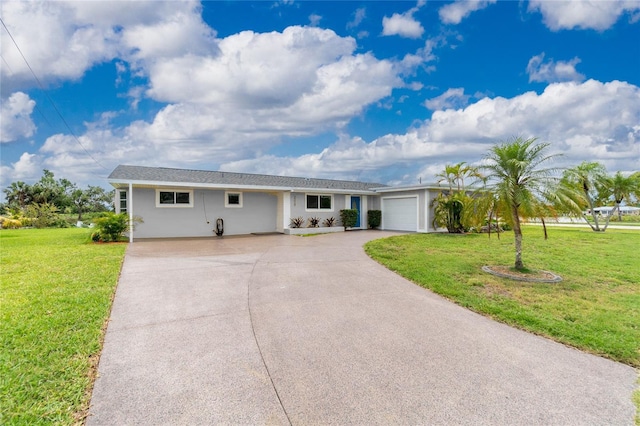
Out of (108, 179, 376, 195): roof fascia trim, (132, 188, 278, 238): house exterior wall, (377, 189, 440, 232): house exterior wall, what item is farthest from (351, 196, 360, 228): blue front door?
(132, 188, 278, 238): house exterior wall

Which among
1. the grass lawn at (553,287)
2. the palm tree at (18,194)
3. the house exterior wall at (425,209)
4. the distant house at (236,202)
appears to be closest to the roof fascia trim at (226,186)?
the distant house at (236,202)

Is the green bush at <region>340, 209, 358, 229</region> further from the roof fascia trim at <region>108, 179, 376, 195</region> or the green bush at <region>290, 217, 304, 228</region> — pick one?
the green bush at <region>290, 217, 304, 228</region>

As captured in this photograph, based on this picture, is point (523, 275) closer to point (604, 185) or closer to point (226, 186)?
point (226, 186)

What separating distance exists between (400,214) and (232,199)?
10.1 m

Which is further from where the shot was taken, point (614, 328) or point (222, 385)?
point (614, 328)

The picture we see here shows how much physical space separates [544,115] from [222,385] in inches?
717

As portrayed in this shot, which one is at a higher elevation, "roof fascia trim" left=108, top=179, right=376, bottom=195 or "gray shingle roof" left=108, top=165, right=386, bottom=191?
"gray shingle roof" left=108, top=165, right=386, bottom=191

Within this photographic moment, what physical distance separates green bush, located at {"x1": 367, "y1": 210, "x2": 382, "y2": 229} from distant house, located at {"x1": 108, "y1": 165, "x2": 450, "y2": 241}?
0.29 meters

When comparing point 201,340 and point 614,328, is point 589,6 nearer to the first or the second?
point 614,328

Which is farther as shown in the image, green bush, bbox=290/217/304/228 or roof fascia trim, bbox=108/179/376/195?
green bush, bbox=290/217/304/228

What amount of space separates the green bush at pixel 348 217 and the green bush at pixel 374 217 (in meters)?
1.52

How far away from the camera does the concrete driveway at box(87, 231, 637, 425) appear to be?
253 cm

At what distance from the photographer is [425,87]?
721 inches

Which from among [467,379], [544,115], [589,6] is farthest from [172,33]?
[544,115]
